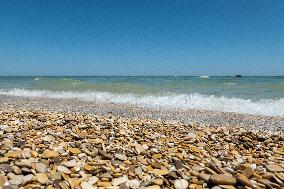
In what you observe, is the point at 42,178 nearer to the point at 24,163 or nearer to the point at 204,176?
the point at 24,163

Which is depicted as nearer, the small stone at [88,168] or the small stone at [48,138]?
the small stone at [88,168]

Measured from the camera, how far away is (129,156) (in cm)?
485

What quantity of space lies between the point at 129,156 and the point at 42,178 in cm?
141

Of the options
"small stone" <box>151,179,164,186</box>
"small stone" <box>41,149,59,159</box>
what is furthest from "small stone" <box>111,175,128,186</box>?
"small stone" <box>41,149,59,159</box>

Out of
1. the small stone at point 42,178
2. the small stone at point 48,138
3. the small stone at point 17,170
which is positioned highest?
the small stone at point 48,138

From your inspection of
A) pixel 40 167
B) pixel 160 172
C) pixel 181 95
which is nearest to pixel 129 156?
pixel 160 172

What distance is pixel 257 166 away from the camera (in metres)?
4.94

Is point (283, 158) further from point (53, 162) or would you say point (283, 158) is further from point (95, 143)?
point (53, 162)

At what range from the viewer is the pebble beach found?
3.94 meters

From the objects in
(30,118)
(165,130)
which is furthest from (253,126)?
(30,118)

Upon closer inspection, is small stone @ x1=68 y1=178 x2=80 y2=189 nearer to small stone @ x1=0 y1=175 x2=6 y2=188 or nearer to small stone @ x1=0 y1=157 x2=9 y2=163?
small stone @ x1=0 y1=175 x2=6 y2=188

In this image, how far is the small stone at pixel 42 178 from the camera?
3783 mm

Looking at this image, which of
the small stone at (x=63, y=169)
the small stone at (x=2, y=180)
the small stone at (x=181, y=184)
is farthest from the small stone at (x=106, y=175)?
the small stone at (x=2, y=180)

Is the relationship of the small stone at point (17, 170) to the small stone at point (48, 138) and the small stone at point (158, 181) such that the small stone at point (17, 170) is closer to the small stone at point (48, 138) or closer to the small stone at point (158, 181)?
the small stone at point (48, 138)
